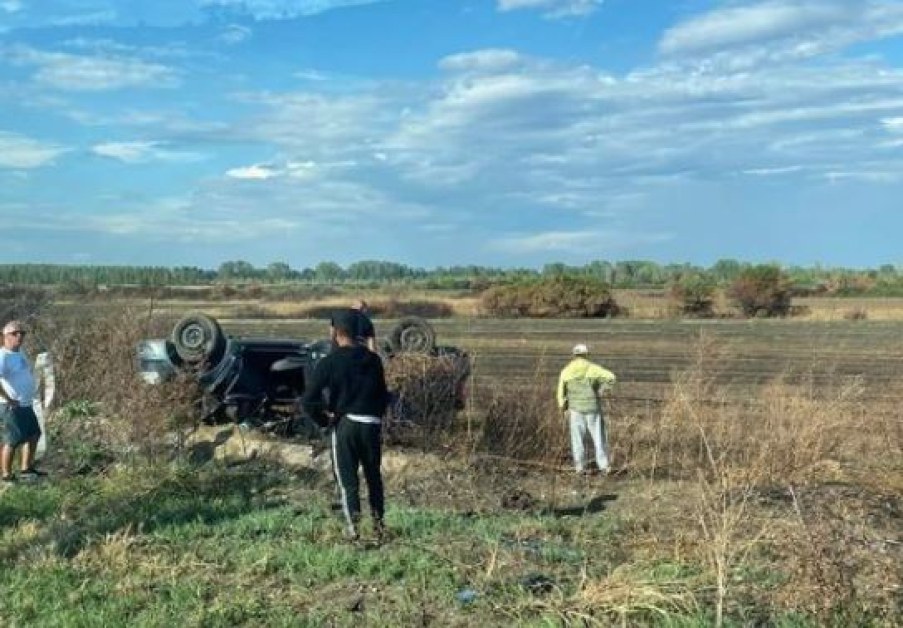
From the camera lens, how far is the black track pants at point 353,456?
9.38 m

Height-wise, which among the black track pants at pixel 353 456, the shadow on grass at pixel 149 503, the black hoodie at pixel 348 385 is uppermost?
the black hoodie at pixel 348 385

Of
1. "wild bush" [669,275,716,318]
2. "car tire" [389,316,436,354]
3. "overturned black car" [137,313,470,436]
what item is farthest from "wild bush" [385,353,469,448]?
"wild bush" [669,275,716,318]

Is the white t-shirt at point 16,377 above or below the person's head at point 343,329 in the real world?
below

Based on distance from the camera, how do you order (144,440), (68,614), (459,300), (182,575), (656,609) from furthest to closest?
(459,300) < (144,440) < (182,575) < (68,614) < (656,609)

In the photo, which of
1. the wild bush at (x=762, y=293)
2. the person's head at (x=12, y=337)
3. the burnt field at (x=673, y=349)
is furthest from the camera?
the wild bush at (x=762, y=293)

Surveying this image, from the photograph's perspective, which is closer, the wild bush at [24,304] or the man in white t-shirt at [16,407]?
the man in white t-shirt at [16,407]

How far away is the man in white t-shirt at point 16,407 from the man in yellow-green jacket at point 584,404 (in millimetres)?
6895

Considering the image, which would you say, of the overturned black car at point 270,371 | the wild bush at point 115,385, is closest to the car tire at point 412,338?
the overturned black car at point 270,371

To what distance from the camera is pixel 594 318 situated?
7588cm

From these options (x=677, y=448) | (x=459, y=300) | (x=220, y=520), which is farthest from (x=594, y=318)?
(x=220, y=520)

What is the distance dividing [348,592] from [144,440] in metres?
7.17

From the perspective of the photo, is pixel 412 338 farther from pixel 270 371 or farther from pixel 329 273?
pixel 329 273

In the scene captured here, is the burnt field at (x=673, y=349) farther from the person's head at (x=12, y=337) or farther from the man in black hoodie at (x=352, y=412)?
the man in black hoodie at (x=352, y=412)

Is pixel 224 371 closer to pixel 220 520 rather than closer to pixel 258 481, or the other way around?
pixel 258 481
